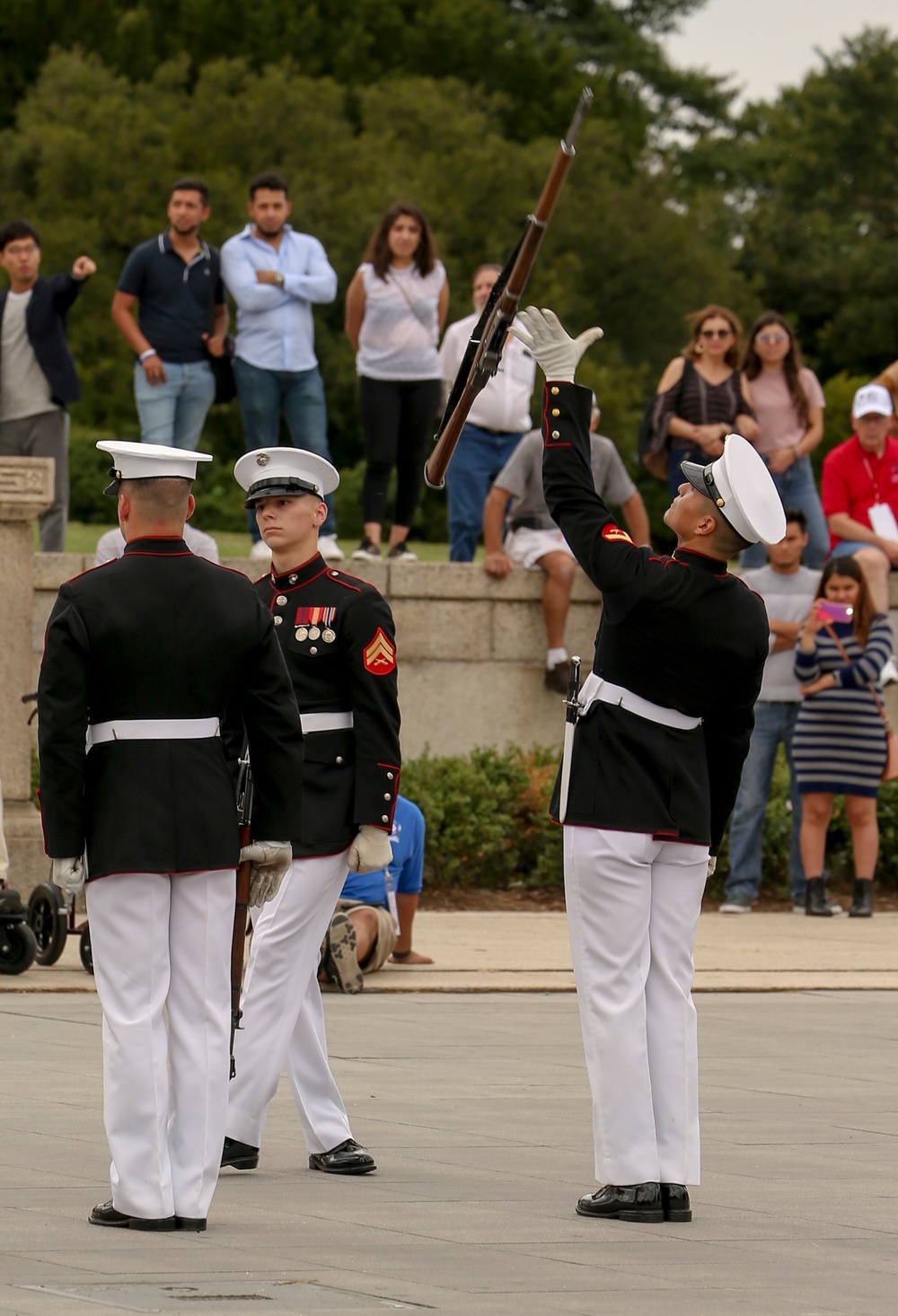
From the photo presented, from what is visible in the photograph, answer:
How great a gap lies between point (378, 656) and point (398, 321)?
7876 millimetres

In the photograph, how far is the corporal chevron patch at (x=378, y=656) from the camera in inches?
257

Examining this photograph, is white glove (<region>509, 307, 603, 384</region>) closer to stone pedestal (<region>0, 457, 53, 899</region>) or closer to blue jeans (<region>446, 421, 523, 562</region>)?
stone pedestal (<region>0, 457, 53, 899</region>)

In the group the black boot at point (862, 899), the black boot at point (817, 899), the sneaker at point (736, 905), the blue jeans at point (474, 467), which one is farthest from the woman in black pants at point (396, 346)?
the black boot at point (862, 899)

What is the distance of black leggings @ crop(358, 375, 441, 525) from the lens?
14375mm

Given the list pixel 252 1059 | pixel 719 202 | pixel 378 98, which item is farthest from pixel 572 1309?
pixel 719 202

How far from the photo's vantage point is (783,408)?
14867 millimetres

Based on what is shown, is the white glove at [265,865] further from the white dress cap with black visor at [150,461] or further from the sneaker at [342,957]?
the sneaker at [342,957]

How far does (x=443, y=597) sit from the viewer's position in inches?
582

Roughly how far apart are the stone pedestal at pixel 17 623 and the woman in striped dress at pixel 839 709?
A: 4.23m

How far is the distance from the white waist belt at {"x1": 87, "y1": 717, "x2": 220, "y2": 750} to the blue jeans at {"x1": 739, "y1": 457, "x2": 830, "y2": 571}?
956 cm

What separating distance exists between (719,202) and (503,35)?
252 inches

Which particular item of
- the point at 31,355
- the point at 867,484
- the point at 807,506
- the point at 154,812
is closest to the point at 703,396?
the point at 807,506

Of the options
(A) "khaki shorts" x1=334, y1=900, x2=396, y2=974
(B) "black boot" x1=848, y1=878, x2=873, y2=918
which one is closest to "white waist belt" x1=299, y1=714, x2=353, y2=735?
(A) "khaki shorts" x1=334, y1=900, x2=396, y2=974

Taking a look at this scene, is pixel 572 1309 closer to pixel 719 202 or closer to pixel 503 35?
pixel 719 202
